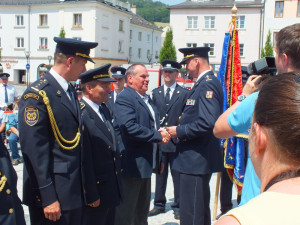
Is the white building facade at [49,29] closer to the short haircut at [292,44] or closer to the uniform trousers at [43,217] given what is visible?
the uniform trousers at [43,217]

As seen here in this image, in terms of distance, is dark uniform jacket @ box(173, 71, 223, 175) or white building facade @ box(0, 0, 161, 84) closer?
dark uniform jacket @ box(173, 71, 223, 175)

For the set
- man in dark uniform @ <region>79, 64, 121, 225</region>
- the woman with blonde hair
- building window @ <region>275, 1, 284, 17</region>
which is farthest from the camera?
building window @ <region>275, 1, 284, 17</region>

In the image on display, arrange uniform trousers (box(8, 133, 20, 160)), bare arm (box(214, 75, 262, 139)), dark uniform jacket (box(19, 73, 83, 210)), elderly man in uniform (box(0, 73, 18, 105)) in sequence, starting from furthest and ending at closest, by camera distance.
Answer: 1. elderly man in uniform (box(0, 73, 18, 105))
2. uniform trousers (box(8, 133, 20, 160))
3. dark uniform jacket (box(19, 73, 83, 210))
4. bare arm (box(214, 75, 262, 139))

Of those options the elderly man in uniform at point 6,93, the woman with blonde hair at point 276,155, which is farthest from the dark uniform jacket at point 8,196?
the elderly man in uniform at point 6,93

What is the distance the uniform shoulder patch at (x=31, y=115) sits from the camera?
2.53m

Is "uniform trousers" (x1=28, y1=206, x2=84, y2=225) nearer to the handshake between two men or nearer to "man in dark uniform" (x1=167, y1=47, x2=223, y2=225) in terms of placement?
"man in dark uniform" (x1=167, y1=47, x2=223, y2=225)

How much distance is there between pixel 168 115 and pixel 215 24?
39507 millimetres

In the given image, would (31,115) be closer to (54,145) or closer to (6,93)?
(54,145)

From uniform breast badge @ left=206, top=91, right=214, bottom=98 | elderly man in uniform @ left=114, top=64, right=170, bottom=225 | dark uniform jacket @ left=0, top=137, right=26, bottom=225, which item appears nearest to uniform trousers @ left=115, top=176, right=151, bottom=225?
elderly man in uniform @ left=114, top=64, right=170, bottom=225

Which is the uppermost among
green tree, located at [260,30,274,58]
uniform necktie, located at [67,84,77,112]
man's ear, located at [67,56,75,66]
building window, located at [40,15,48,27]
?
building window, located at [40,15,48,27]

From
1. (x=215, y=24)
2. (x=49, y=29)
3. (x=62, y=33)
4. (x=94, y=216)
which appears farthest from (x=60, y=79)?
(x=215, y=24)

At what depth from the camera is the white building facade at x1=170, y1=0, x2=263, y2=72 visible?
40.7 metres

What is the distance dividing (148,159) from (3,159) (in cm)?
201

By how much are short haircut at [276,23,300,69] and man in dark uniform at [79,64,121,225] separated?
1910mm
